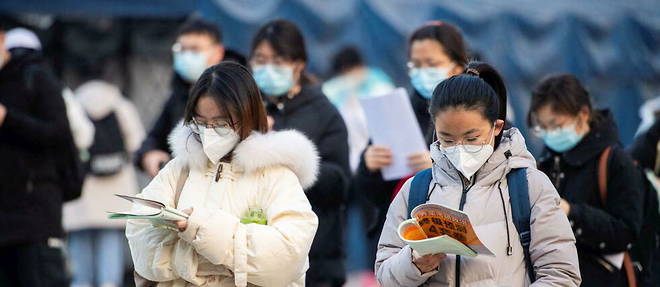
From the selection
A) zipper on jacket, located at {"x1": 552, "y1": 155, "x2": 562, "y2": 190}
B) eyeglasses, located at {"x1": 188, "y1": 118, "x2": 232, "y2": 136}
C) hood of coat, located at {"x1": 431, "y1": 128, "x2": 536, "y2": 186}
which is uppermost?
eyeglasses, located at {"x1": 188, "y1": 118, "x2": 232, "y2": 136}

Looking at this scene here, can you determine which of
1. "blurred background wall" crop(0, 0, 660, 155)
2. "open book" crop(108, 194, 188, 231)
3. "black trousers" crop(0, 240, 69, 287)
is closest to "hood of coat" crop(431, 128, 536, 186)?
"open book" crop(108, 194, 188, 231)

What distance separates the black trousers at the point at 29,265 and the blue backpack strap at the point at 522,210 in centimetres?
341

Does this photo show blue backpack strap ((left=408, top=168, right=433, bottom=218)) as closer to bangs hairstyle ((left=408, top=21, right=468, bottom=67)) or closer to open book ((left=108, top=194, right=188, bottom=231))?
open book ((left=108, top=194, right=188, bottom=231))

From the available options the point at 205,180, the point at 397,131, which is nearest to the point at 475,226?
the point at 205,180

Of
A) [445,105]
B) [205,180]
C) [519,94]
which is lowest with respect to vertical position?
[519,94]

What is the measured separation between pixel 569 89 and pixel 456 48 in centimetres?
65

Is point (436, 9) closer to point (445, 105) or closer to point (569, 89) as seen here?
point (569, 89)

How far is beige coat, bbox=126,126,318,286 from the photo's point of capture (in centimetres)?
430

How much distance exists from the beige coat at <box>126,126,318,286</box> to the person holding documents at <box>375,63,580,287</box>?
407 mm

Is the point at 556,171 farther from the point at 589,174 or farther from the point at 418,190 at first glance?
the point at 418,190

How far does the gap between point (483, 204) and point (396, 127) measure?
171cm

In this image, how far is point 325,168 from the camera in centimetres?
616

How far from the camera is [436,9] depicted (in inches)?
503

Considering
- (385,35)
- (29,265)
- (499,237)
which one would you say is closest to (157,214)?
(499,237)
